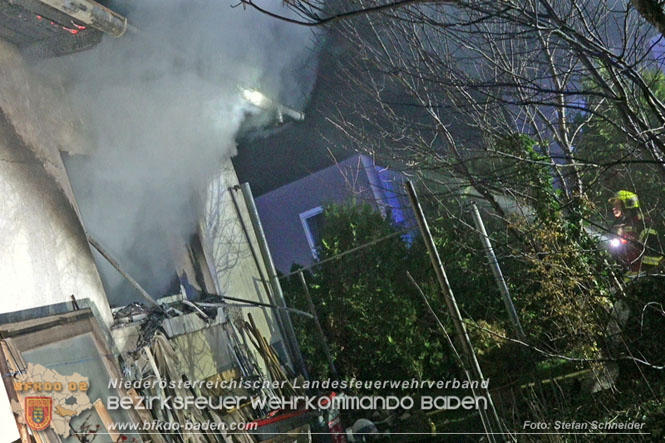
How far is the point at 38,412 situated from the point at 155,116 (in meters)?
6.06

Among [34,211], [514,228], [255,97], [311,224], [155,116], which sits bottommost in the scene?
[514,228]

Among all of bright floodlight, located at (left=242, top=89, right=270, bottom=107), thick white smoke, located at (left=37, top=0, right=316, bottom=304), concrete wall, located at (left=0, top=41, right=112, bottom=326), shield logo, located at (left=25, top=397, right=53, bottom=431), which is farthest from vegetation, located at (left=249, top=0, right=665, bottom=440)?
shield logo, located at (left=25, top=397, right=53, bottom=431)

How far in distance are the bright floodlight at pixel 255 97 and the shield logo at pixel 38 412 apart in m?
7.73

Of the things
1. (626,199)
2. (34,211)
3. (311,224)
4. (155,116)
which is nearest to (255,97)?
(155,116)

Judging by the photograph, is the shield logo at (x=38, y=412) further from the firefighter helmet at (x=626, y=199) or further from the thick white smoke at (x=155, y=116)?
the firefighter helmet at (x=626, y=199)

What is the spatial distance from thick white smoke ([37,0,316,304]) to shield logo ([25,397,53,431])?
3.81 m

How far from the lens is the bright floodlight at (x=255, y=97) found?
12.0m

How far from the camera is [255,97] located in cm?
1231

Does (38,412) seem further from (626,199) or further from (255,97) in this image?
(255,97)

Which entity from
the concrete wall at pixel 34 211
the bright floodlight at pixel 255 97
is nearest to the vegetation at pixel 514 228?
the bright floodlight at pixel 255 97

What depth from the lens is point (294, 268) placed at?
11969mm

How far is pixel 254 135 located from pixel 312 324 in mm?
5391

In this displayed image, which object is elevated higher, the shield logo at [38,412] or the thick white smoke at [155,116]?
the thick white smoke at [155,116]

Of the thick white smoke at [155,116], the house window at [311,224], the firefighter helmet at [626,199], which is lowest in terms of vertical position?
the firefighter helmet at [626,199]
